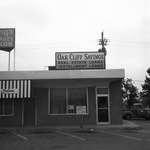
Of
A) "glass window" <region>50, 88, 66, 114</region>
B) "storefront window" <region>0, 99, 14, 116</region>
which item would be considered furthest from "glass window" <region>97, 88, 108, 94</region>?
"storefront window" <region>0, 99, 14, 116</region>

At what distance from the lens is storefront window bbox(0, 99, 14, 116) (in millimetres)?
20891

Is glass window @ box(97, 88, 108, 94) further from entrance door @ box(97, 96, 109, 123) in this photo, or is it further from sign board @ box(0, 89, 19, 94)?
sign board @ box(0, 89, 19, 94)

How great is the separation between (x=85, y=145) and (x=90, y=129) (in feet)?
21.9

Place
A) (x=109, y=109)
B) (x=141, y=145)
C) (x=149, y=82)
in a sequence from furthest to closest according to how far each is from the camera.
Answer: (x=149, y=82)
(x=109, y=109)
(x=141, y=145)

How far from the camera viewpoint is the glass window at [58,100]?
2112 centimetres

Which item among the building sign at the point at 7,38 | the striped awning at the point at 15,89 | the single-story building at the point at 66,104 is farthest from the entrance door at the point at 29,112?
the building sign at the point at 7,38

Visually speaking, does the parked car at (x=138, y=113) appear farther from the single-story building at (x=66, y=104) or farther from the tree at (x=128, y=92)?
the tree at (x=128, y=92)

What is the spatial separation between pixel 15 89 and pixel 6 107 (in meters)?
2.23

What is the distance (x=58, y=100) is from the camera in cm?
2123

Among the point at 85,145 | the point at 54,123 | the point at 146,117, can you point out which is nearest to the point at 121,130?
the point at 54,123

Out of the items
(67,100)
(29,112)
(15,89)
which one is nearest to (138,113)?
(67,100)

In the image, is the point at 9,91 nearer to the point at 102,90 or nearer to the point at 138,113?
the point at 102,90

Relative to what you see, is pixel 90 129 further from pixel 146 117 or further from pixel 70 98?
pixel 146 117

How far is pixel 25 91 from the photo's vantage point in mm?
19500
